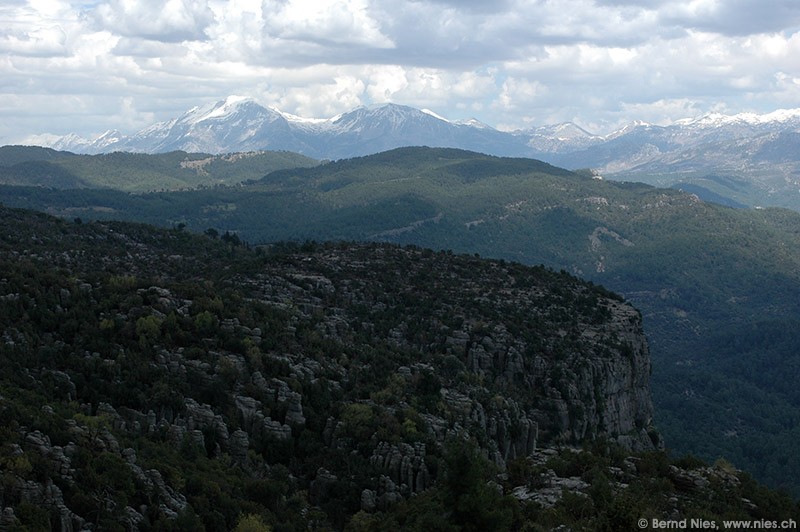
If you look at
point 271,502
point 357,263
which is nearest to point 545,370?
point 357,263

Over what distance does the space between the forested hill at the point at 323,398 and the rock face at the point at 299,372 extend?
5.5 inches

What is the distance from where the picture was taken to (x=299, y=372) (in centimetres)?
5675

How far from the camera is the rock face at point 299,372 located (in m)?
41.9

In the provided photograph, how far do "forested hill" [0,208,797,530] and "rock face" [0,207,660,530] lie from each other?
0.14 metres

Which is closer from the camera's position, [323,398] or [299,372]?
[323,398]

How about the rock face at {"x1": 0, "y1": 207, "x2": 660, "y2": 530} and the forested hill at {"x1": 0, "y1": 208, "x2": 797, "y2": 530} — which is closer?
the forested hill at {"x1": 0, "y1": 208, "x2": 797, "y2": 530}

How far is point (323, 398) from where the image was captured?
179ft

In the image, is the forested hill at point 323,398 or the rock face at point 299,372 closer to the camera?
the forested hill at point 323,398

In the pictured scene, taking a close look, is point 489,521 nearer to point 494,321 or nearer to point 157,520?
point 157,520

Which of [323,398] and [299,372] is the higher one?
[299,372]

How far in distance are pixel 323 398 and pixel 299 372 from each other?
2.83 meters

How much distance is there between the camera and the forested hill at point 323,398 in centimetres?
3756

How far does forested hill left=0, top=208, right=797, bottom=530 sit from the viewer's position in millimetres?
37562

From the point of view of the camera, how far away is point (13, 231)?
8944 centimetres
